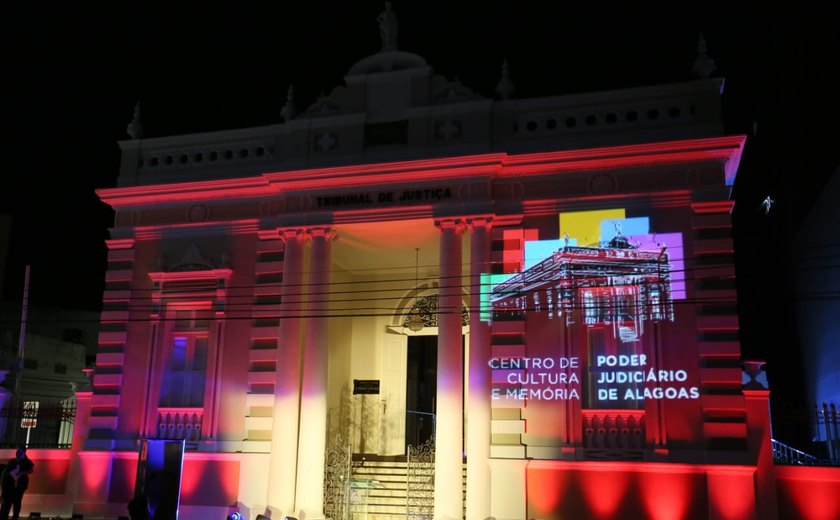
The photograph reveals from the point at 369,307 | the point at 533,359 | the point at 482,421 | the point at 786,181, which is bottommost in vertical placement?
the point at 482,421

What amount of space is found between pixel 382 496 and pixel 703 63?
12.6m

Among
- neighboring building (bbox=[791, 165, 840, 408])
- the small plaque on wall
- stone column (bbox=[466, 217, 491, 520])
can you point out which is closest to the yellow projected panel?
stone column (bbox=[466, 217, 491, 520])

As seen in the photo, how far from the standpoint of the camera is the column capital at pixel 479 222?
1781 cm

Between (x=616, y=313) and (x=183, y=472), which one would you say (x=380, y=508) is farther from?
(x=616, y=313)

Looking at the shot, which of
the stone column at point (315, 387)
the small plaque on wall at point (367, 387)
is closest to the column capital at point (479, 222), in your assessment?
the stone column at point (315, 387)

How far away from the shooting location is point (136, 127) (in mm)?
21344

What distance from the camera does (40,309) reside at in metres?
34.3

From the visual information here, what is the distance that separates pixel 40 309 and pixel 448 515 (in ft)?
81.5

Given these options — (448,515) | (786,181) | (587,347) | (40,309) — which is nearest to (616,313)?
(587,347)

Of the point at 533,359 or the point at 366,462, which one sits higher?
the point at 533,359

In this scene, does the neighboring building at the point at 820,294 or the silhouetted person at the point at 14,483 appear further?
the neighboring building at the point at 820,294

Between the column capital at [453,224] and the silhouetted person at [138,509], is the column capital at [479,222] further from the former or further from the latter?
the silhouetted person at [138,509]

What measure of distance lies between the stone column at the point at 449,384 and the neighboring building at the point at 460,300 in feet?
0.17

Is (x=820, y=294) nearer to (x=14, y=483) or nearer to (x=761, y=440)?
(x=761, y=440)
